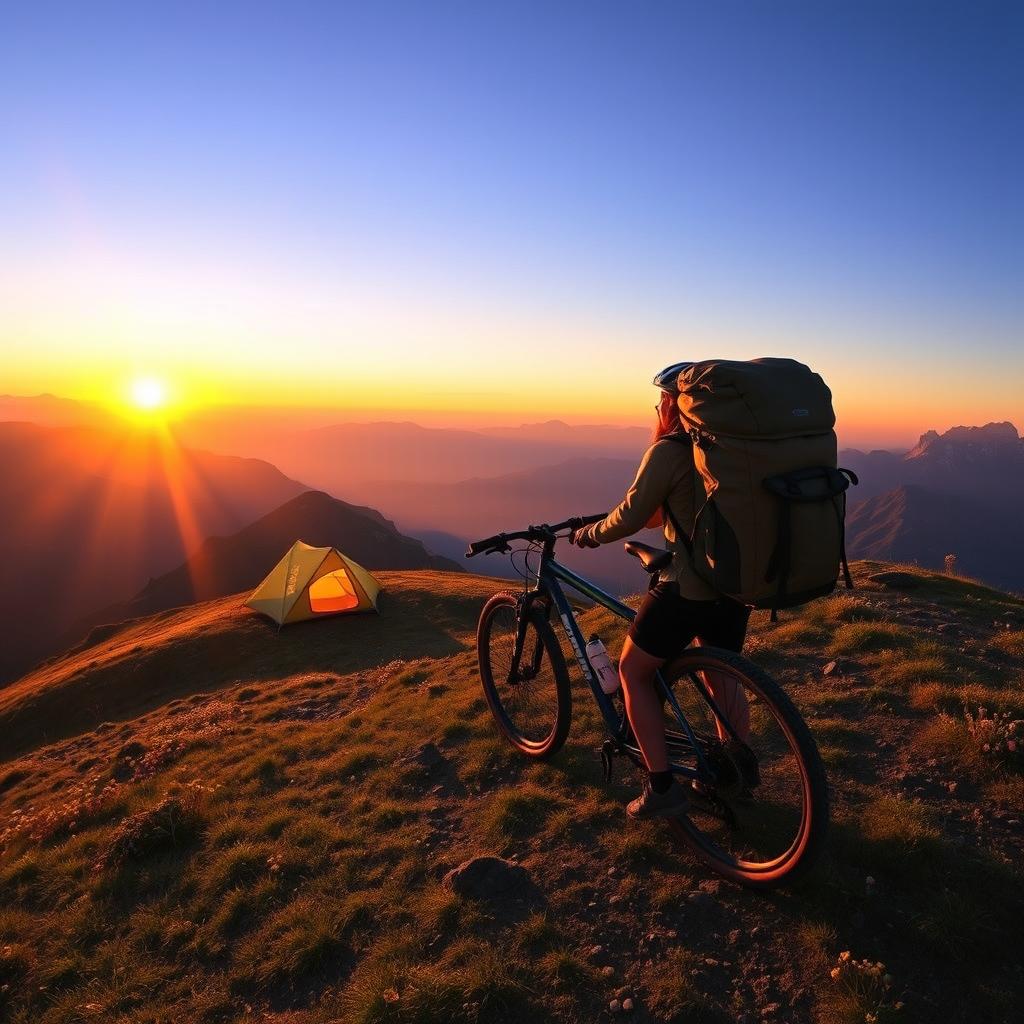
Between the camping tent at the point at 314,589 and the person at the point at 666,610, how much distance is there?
26876 millimetres

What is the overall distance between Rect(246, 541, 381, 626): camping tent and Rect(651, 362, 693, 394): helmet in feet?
90.5

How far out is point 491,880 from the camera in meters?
5.26

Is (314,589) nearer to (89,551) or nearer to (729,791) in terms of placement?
(729,791)

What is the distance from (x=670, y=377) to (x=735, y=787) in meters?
3.38

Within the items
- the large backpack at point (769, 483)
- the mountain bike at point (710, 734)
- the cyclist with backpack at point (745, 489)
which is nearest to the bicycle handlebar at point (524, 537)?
the mountain bike at point (710, 734)

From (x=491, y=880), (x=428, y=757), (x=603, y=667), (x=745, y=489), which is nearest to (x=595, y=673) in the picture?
(x=603, y=667)

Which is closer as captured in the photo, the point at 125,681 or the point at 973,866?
the point at 973,866

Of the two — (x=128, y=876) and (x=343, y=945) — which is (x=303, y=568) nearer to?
(x=128, y=876)

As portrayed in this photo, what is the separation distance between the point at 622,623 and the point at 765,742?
5593mm

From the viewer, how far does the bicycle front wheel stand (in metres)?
6.50

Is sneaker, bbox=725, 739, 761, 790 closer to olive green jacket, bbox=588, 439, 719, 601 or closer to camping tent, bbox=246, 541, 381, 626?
olive green jacket, bbox=588, 439, 719, 601

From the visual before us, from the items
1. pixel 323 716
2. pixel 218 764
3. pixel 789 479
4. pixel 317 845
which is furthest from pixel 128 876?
pixel 789 479

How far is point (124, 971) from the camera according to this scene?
5.24 m

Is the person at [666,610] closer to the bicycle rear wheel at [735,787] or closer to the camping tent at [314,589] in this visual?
the bicycle rear wheel at [735,787]
